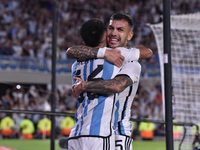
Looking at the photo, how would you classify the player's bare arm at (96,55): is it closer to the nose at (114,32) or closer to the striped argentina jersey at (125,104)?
the striped argentina jersey at (125,104)

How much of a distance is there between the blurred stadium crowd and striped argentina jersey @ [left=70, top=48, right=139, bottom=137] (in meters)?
12.2

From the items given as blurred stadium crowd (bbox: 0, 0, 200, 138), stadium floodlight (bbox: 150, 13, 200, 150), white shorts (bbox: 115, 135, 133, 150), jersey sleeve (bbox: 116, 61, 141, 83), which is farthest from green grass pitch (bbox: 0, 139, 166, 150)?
jersey sleeve (bbox: 116, 61, 141, 83)

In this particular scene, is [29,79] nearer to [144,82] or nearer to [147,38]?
[144,82]

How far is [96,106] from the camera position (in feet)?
8.43

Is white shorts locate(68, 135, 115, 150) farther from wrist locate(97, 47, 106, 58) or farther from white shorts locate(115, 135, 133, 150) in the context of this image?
wrist locate(97, 47, 106, 58)

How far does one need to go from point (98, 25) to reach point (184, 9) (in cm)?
2002

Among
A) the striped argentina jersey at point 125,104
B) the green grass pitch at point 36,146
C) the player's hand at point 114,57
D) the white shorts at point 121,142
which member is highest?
the player's hand at point 114,57

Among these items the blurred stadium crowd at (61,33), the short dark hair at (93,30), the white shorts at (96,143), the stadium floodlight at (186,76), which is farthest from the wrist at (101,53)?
the blurred stadium crowd at (61,33)

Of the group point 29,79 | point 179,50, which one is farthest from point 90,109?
point 29,79

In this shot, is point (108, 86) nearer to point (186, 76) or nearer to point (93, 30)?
point (93, 30)

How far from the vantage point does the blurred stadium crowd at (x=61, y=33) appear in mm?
Result: 16547

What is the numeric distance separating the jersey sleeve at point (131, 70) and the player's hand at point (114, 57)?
5cm

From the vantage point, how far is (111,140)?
2.57 meters

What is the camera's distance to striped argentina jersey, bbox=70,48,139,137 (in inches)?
101
